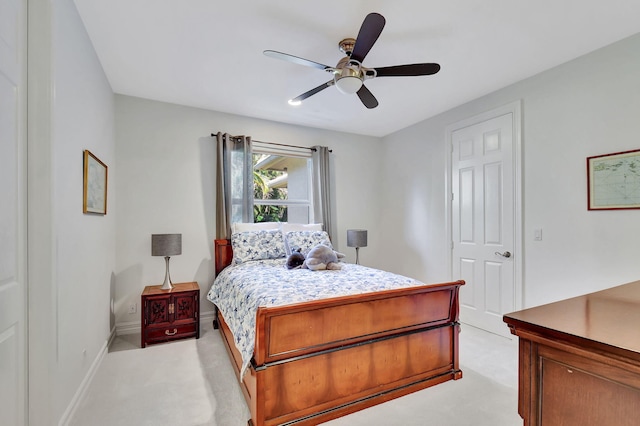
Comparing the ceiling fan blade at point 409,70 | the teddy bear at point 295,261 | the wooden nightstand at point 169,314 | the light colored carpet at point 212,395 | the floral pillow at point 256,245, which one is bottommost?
→ the light colored carpet at point 212,395

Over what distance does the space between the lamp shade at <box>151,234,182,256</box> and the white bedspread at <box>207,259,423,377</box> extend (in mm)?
600

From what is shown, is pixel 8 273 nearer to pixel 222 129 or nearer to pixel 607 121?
pixel 222 129

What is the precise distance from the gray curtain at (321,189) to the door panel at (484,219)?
170cm

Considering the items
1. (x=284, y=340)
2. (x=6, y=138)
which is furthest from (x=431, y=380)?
(x=6, y=138)

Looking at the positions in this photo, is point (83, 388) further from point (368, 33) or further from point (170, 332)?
point (368, 33)

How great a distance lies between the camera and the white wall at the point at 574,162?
7.59 ft

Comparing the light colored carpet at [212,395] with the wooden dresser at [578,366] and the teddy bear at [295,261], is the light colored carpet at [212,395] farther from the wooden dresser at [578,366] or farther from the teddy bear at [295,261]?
the wooden dresser at [578,366]

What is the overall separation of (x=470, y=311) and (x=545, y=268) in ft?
3.34

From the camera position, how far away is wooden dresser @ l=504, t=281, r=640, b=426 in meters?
0.71

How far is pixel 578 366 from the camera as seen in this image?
2.59 ft

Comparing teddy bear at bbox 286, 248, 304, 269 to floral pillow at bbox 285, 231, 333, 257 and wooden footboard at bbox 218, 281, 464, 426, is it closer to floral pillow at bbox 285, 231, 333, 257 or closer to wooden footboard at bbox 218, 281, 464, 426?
floral pillow at bbox 285, 231, 333, 257

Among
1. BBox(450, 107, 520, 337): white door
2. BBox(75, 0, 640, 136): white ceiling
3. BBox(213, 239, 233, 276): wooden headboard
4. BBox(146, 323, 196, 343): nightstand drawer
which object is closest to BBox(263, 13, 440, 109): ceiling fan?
BBox(75, 0, 640, 136): white ceiling

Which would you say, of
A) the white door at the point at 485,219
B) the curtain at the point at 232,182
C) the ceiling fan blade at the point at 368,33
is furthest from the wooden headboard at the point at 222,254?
the white door at the point at 485,219

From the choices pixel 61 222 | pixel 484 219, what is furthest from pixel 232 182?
pixel 484 219
